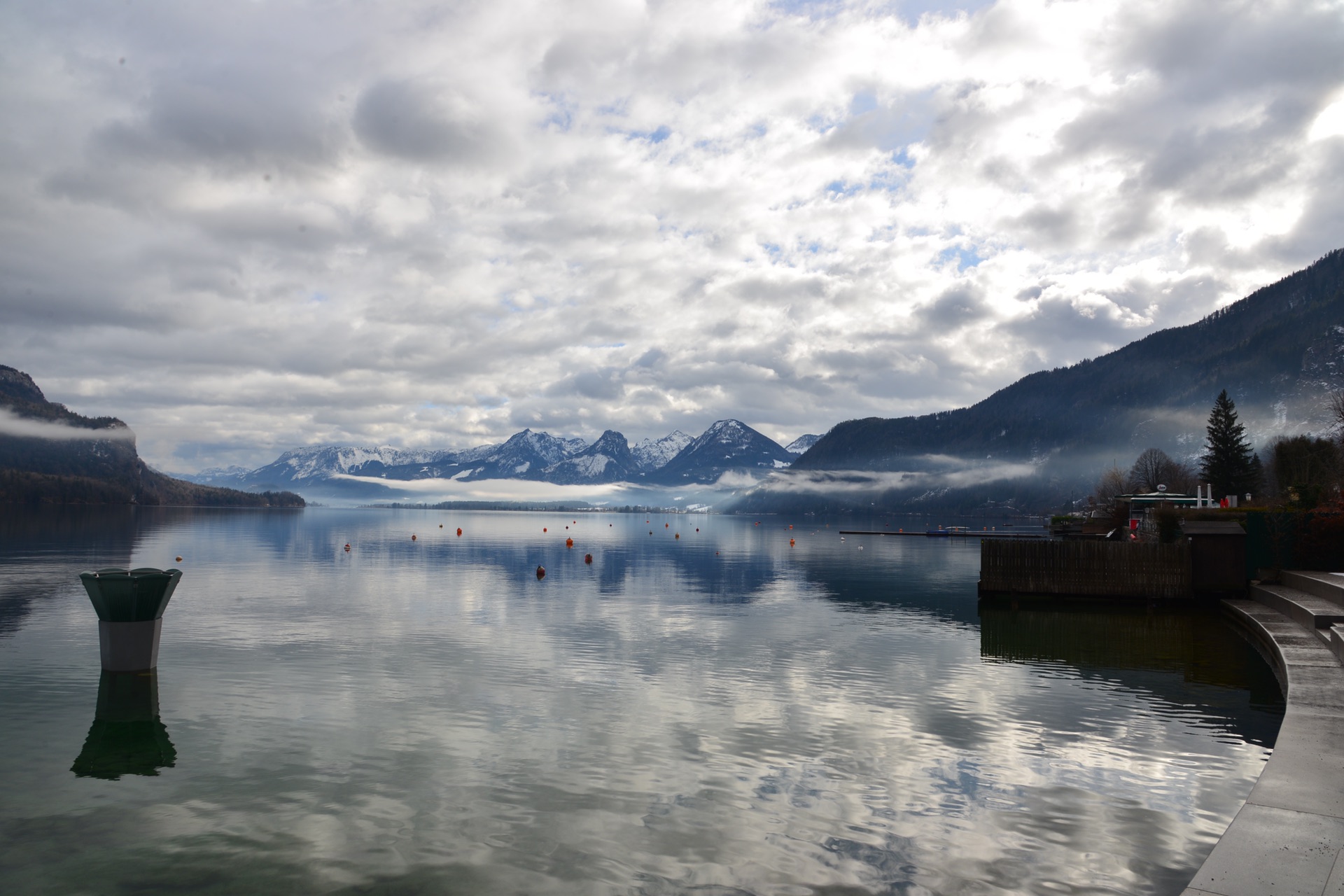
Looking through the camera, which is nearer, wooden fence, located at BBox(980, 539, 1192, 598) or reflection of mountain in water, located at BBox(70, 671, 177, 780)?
reflection of mountain in water, located at BBox(70, 671, 177, 780)

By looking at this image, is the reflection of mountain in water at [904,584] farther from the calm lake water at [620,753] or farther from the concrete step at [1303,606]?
the concrete step at [1303,606]

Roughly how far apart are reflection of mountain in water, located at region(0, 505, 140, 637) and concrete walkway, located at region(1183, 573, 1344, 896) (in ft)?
127

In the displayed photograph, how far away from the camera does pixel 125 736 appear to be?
1830 centimetres

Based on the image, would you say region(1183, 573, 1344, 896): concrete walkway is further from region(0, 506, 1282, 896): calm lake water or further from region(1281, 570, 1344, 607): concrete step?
region(1281, 570, 1344, 607): concrete step

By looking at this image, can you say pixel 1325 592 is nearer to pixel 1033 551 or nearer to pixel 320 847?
pixel 1033 551

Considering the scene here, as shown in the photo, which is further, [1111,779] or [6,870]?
[1111,779]

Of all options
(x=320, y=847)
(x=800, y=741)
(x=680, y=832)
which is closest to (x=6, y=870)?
(x=320, y=847)

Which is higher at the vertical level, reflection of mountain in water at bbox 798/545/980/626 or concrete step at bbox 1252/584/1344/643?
concrete step at bbox 1252/584/1344/643

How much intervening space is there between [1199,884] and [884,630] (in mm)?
28706

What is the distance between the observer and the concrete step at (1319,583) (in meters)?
28.9

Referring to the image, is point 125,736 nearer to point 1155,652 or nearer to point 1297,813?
point 1297,813

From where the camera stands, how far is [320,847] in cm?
1245

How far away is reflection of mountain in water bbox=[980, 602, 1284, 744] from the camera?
22641 mm

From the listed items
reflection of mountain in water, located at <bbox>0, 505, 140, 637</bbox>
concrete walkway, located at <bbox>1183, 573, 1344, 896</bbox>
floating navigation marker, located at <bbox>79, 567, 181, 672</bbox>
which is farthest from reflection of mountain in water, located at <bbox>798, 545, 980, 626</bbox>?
reflection of mountain in water, located at <bbox>0, 505, 140, 637</bbox>
